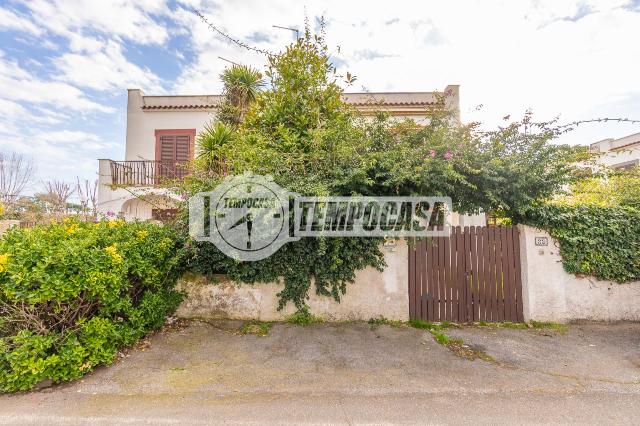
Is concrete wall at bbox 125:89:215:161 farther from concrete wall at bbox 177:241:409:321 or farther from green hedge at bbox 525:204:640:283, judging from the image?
green hedge at bbox 525:204:640:283

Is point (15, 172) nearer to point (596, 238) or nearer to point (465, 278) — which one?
point (465, 278)

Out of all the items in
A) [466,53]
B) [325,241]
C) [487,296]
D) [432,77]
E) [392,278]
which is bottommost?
[487,296]

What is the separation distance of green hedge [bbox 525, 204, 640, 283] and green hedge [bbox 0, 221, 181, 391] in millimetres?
6929

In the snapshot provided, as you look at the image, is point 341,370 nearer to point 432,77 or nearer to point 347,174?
point 347,174

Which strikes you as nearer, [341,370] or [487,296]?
[341,370]

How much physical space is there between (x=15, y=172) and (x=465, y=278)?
24176mm

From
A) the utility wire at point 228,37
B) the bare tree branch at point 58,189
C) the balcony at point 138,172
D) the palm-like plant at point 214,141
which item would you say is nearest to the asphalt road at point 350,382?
the palm-like plant at point 214,141

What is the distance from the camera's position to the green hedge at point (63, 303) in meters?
3.13

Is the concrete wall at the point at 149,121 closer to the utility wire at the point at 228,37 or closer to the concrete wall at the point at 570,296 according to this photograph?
the utility wire at the point at 228,37

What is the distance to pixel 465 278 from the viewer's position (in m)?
5.51

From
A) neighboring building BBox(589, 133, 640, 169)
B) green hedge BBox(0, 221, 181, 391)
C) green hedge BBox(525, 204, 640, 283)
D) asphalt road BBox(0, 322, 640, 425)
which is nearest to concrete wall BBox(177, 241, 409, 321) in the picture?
asphalt road BBox(0, 322, 640, 425)

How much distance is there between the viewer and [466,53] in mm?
8609

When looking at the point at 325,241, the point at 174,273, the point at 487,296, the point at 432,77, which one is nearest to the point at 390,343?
the point at 325,241

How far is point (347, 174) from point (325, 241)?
120cm
